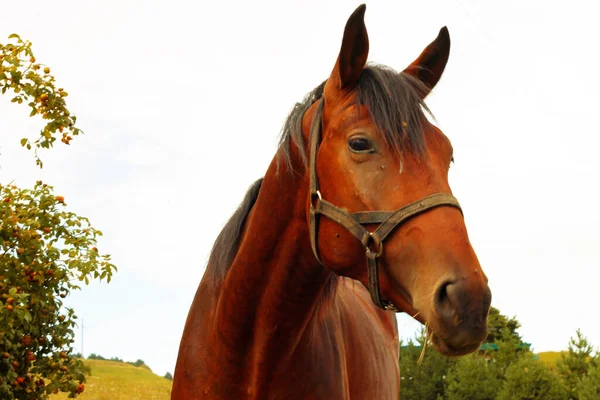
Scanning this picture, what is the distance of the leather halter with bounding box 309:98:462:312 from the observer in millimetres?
2643

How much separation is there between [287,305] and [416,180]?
98 centimetres

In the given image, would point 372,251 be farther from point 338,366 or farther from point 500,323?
point 500,323

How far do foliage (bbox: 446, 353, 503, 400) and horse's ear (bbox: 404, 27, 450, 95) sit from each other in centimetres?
1322

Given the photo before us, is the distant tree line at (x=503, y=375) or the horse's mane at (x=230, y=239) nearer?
the horse's mane at (x=230, y=239)

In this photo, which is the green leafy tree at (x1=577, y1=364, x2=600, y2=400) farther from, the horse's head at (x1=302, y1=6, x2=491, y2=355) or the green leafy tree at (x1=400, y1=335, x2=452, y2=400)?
the horse's head at (x1=302, y1=6, x2=491, y2=355)

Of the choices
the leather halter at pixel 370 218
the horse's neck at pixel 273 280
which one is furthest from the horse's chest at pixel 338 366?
the leather halter at pixel 370 218

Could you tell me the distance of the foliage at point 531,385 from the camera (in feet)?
49.2

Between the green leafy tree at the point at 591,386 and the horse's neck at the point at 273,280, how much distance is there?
12.2 m

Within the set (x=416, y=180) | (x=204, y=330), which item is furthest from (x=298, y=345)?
(x=416, y=180)

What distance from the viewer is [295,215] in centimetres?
326

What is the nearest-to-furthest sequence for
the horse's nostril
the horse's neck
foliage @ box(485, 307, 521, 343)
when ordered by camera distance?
the horse's nostril → the horse's neck → foliage @ box(485, 307, 521, 343)

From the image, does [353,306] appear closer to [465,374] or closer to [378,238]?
[378,238]

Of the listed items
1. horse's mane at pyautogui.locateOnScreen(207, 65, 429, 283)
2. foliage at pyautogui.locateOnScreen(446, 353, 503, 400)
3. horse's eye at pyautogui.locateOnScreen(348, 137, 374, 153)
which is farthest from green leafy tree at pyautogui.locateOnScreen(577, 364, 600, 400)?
horse's eye at pyautogui.locateOnScreen(348, 137, 374, 153)

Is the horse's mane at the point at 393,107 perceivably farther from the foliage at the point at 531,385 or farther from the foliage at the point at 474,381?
the foliage at the point at 474,381
